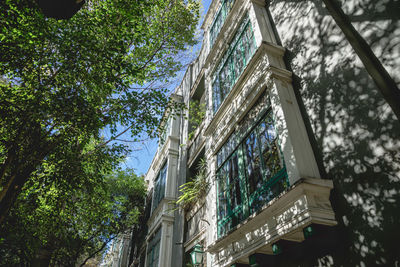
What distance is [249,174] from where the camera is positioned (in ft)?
20.0

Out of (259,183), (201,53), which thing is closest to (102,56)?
(259,183)

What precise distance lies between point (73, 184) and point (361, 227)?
767 centimetres

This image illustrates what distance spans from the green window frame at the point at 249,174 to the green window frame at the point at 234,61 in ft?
6.98

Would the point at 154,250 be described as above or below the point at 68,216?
below

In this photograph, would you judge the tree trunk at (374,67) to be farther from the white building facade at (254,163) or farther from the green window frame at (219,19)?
the green window frame at (219,19)

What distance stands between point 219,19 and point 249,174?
8338mm

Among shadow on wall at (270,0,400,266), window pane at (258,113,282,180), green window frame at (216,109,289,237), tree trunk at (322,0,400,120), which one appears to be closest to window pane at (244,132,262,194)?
green window frame at (216,109,289,237)

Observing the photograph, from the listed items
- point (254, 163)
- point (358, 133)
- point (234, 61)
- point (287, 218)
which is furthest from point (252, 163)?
point (234, 61)

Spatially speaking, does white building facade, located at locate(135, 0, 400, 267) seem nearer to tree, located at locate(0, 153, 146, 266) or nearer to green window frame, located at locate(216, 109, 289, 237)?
green window frame, located at locate(216, 109, 289, 237)

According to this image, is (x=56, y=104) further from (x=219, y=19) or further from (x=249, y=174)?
(x=219, y=19)

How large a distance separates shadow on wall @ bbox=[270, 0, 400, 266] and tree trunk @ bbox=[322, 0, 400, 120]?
1407 millimetres

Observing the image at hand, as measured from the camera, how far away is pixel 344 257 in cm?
369

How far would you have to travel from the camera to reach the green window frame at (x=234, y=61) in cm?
777

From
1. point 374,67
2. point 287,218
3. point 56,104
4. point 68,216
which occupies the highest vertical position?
point 56,104
